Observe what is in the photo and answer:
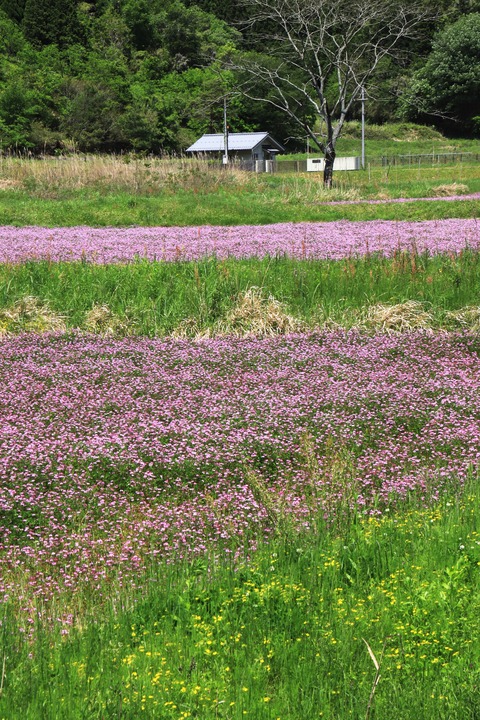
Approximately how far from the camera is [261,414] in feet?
22.4

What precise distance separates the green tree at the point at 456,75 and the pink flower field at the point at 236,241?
241 ft

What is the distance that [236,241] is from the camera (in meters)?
17.8

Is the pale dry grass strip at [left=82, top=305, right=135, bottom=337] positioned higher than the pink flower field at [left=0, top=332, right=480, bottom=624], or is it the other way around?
the pale dry grass strip at [left=82, top=305, right=135, bottom=337]

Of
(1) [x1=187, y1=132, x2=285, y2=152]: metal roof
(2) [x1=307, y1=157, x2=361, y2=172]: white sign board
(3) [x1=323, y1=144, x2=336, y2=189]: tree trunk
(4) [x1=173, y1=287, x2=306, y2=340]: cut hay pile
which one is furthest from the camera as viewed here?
(1) [x1=187, y1=132, x2=285, y2=152]: metal roof

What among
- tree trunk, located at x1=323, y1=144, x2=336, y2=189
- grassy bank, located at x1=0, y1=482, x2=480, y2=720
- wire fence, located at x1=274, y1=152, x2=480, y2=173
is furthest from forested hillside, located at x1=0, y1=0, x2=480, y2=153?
grassy bank, located at x1=0, y1=482, x2=480, y2=720

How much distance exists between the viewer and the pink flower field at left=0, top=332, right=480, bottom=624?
195 inches

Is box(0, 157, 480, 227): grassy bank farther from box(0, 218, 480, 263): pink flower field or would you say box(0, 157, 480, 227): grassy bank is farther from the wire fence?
the wire fence

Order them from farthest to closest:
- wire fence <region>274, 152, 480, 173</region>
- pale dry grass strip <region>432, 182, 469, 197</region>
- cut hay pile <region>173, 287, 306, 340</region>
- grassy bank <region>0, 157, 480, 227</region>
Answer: wire fence <region>274, 152, 480, 173</region>, pale dry grass strip <region>432, 182, 469, 197</region>, grassy bank <region>0, 157, 480, 227</region>, cut hay pile <region>173, 287, 306, 340</region>

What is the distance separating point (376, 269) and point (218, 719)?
10479 millimetres

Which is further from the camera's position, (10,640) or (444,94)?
(444,94)

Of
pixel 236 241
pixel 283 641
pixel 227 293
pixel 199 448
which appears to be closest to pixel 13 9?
pixel 236 241

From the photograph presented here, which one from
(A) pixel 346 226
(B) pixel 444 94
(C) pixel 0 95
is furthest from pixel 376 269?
(B) pixel 444 94

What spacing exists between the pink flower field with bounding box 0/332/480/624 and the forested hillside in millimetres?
52752

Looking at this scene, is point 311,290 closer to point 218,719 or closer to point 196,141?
point 218,719
